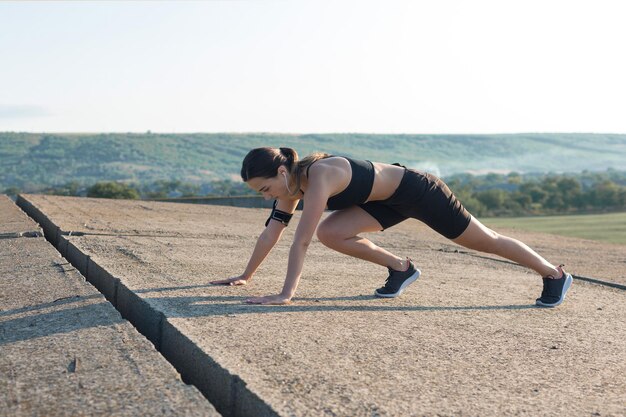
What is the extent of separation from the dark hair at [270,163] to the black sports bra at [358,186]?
26cm

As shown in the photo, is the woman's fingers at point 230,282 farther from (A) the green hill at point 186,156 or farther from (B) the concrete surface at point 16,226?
(A) the green hill at point 186,156

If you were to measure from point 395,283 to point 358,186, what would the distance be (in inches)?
29.1

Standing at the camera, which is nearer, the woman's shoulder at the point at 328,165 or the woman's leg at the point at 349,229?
the woman's shoulder at the point at 328,165

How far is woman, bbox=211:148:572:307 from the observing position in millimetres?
4453

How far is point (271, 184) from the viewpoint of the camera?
4.48 metres

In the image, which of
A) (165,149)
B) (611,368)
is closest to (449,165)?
(165,149)

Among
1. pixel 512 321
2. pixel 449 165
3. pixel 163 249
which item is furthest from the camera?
pixel 449 165

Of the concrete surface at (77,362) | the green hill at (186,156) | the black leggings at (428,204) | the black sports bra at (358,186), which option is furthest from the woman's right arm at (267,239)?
the green hill at (186,156)

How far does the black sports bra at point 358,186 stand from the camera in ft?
15.2

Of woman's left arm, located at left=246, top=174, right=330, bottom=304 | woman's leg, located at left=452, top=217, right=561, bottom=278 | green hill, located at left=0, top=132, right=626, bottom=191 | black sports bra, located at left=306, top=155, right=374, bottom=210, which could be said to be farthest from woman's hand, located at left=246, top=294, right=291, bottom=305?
green hill, located at left=0, top=132, right=626, bottom=191

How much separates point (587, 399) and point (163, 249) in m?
4.55

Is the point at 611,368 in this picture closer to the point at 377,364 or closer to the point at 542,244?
the point at 377,364

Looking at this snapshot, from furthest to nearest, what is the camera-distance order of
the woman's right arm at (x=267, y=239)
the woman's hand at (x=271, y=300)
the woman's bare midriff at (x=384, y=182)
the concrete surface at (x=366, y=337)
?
the woman's right arm at (x=267, y=239)
the woman's bare midriff at (x=384, y=182)
the woman's hand at (x=271, y=300)
the concrete surface at (x=366, y=337)

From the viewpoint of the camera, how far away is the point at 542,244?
14.4 m
